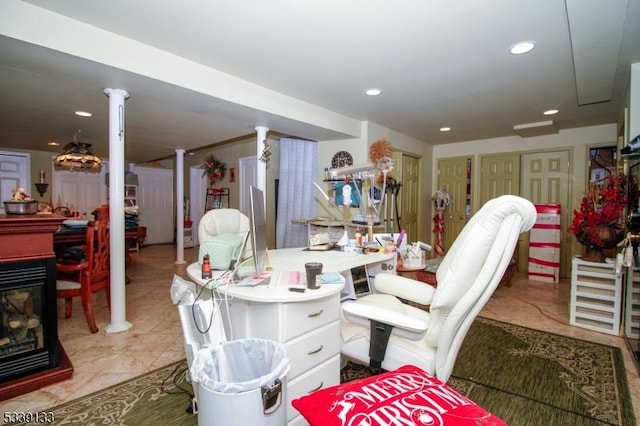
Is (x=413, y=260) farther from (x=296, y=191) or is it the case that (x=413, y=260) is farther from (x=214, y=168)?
(x=214, y=168)

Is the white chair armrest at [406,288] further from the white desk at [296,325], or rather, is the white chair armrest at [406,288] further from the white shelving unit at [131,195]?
the white shelving unit at [131,195]

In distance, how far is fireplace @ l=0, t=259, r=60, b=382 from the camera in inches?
71.2

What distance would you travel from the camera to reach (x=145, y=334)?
268 cm

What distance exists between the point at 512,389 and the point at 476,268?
49.2 inches

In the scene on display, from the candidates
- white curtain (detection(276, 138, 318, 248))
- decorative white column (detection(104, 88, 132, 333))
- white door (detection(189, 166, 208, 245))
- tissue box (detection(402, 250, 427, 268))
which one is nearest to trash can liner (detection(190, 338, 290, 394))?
tissue box (detection(402, 250, 427, 268))

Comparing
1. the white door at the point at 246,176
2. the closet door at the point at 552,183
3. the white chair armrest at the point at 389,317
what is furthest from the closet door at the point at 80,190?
the closet door at the point at 552,183

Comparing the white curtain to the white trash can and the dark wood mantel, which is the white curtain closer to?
the dark wood mantel

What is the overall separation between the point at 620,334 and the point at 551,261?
1997 millimetres

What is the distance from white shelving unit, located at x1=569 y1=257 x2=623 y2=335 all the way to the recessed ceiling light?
2.03m

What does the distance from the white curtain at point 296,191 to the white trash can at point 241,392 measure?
3.50 metres

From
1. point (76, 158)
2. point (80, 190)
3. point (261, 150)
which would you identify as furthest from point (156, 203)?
point (261, 150)

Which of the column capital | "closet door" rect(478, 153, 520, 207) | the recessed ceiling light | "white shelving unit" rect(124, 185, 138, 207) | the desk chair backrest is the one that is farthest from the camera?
"white shelving unit" rect(124, 185, 138, 207)

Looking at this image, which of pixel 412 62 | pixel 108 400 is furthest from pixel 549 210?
pixel 108 400

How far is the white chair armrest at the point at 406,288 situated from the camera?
1.81 m
